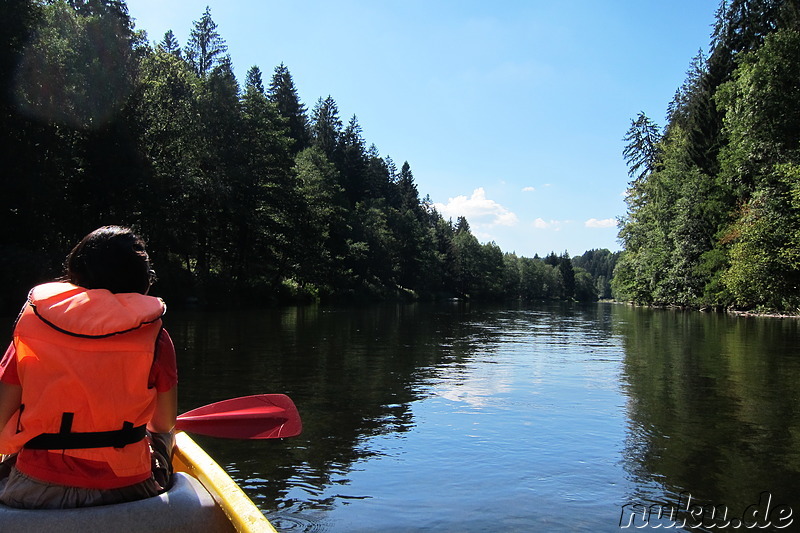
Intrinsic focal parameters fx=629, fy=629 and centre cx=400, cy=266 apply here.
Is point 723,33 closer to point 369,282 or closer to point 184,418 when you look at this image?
point 369,282

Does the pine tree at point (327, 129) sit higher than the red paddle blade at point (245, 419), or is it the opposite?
the pine tree at point (327, 129)

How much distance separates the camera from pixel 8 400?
266 cm

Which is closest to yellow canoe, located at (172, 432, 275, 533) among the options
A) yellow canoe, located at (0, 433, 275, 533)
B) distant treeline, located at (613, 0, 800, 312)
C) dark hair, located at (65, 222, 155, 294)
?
yellow canoe, located at (0, 433, 275, 533)

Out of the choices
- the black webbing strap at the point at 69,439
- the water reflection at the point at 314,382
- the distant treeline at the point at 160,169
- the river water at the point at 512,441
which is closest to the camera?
the black webbing strap at the point at 69,439

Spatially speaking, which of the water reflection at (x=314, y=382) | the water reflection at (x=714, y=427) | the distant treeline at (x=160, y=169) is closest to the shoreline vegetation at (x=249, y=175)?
the distant treeline at (x=160, y=169)

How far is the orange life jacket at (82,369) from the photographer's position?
255cm

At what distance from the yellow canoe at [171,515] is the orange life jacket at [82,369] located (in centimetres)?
20

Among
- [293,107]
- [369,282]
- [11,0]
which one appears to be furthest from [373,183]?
[11,0]

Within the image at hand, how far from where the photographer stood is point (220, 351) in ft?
46.2

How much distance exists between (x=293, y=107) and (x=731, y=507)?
224ft

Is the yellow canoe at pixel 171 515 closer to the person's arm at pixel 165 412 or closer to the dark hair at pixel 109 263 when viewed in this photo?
the person's arm at pixel 165 412

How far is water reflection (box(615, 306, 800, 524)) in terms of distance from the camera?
5691 mm

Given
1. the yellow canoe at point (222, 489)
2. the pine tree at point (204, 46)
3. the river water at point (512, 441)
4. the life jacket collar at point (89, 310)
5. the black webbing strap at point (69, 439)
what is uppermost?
the pine tree at point (204, 46)

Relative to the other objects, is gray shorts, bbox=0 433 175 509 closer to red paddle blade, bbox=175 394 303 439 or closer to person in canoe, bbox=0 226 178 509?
person in canoe, bbox=0 226 178 509
